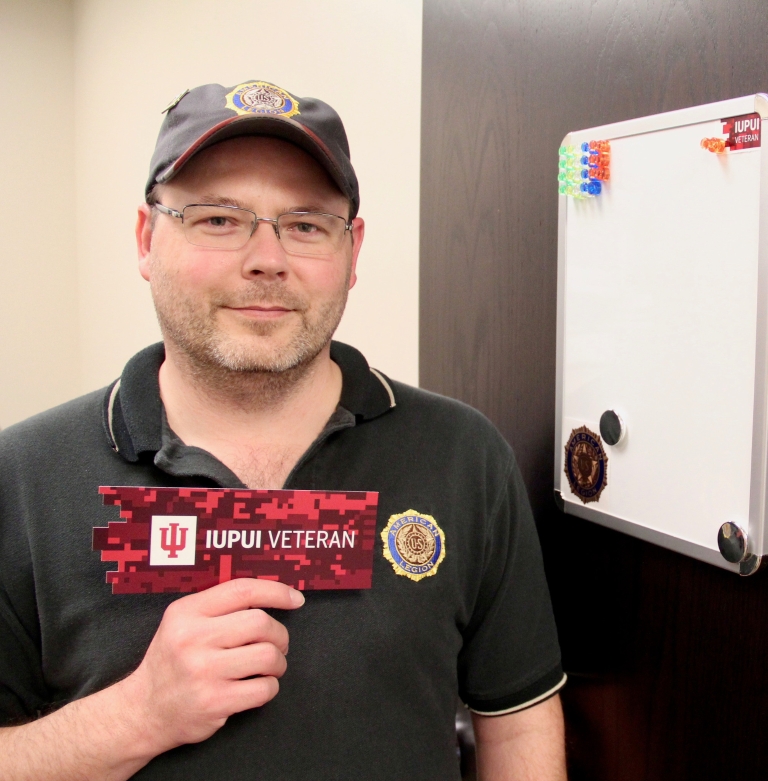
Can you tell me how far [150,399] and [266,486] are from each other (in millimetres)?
210

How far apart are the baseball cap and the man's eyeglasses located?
0.06m

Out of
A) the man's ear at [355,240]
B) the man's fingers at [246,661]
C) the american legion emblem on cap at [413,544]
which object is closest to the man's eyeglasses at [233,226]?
the man's ear at [355,240]

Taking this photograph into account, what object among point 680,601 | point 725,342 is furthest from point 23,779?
point 725,342

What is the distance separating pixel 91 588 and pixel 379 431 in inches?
16.9

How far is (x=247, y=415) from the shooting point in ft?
3.43

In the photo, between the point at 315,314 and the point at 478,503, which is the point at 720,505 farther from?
the point at 315,314

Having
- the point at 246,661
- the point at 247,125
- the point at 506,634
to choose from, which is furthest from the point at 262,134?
the point at 506,634

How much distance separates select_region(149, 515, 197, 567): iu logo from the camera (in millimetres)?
739

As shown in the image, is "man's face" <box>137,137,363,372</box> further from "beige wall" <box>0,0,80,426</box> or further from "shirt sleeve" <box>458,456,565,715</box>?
"beige wall" <box>0,0,80,426</box>

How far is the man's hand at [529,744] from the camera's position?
1085 millimetres

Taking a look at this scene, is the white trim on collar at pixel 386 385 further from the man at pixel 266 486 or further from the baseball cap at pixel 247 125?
the baseball cap at pixel 247 125

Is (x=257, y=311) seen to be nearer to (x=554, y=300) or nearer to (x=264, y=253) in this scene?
(x=264, y=253)

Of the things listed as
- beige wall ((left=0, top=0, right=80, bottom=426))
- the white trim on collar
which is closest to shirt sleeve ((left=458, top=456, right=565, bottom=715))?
the white trim on collar

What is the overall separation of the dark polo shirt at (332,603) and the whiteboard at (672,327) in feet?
0.72
